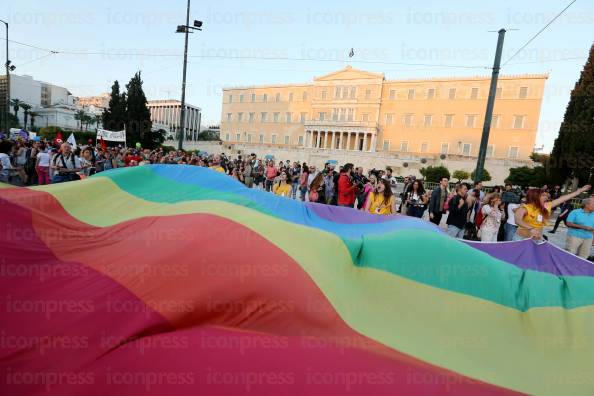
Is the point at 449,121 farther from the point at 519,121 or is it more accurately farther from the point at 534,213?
the point at 534,213

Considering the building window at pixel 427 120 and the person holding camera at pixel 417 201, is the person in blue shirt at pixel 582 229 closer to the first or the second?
the person holding camera at pixel 417 201

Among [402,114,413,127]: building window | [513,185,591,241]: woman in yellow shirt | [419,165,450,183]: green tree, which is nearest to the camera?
[513,185,591,241]: woman in yellow shirt

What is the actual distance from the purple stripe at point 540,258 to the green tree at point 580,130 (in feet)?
86.3

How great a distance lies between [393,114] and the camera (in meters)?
59.8

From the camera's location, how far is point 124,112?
1783 inches

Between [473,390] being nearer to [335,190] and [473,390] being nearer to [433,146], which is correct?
[335,190]

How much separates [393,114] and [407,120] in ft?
8.60

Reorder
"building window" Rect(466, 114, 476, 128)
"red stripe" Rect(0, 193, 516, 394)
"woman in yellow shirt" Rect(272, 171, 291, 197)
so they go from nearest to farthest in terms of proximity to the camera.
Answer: "red stripe" Rect(0, 193, 516, 394) → "woman in yellow shirt" Rect(272, 171, 291, 197) → "building window" Rect(466, 114, 476, 128)

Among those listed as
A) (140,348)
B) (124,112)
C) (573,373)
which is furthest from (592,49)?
(124,112)

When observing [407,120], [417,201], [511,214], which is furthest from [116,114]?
[511,214]

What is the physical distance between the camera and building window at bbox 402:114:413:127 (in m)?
58.8

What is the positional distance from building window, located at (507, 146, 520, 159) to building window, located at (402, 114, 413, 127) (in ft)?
52.0

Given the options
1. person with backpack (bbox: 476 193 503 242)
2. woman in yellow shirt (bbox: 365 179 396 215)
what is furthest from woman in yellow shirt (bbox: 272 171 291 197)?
person with backpack (bbox: 476 193 503 242)

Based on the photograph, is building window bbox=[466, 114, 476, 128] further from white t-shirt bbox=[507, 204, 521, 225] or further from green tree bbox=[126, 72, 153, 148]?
white t-shirt bbox=[507, 204, 521, 225]
